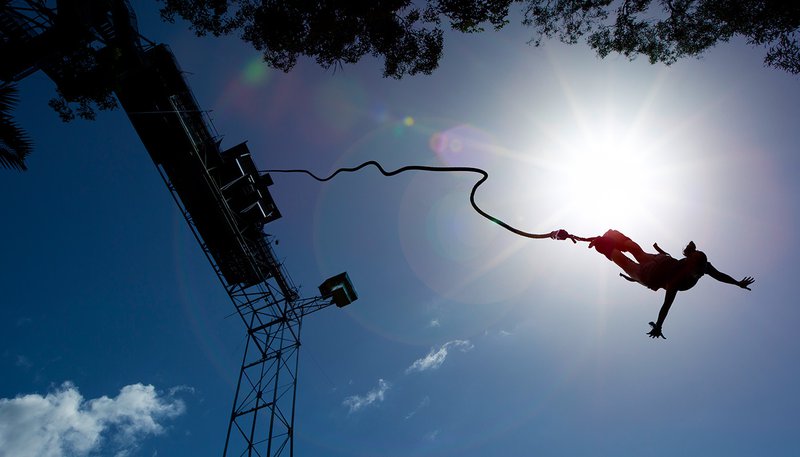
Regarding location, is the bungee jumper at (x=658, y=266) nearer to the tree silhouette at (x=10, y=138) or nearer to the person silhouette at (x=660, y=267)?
the person silhouette at (x=660, y=267)

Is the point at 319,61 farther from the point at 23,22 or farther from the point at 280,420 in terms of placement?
the point at 280,420

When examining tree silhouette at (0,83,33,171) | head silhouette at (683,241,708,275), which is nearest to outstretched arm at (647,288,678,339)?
head silhouette at (683,241,708,275)

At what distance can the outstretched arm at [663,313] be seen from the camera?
3.94 metres

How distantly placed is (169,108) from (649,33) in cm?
1478

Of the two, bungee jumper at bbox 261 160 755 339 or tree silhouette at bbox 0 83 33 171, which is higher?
tree silhouette at bbox 0 83 33 171

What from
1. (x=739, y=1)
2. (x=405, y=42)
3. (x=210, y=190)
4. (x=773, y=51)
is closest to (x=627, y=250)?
(x=405, y=42)

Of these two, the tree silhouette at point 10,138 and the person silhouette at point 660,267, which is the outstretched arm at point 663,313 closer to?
the person silhouette at point 660,267

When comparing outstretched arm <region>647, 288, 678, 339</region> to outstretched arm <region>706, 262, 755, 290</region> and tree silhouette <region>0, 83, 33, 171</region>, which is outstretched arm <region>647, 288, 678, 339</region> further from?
tree silhouette <region>0, 83, 33, 171</region>

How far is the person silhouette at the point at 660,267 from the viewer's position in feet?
12.3

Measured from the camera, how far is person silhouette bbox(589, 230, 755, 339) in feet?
12.3

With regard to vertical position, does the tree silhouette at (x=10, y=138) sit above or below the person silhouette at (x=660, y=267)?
above

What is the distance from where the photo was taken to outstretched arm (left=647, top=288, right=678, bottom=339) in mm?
3943

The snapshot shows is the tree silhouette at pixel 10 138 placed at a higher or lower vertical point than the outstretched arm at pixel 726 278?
higher

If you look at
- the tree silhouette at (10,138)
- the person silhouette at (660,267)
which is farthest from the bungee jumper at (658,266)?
the tree silhouette at (10,138)
